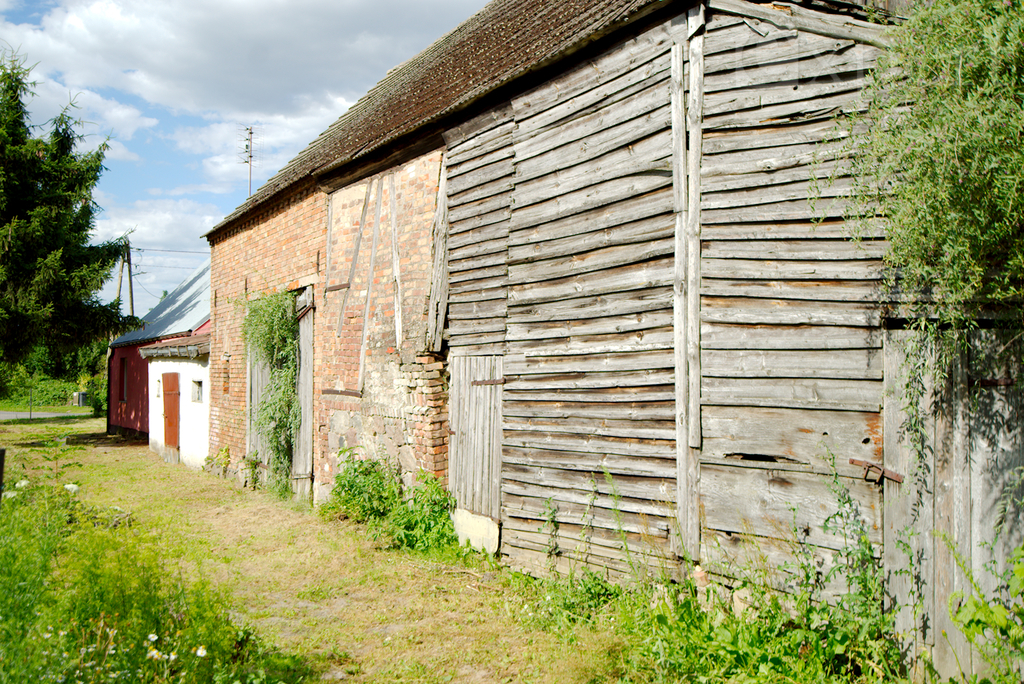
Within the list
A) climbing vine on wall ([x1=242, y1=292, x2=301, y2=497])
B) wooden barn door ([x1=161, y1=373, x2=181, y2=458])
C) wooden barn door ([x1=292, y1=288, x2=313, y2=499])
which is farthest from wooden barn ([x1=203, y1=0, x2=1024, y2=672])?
wooden barn door ([x1=161, y1=373, x2=181, y2=458])

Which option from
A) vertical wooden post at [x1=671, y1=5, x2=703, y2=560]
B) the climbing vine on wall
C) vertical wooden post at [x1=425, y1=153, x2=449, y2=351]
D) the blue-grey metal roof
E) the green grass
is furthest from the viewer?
the blue-grey metal roof

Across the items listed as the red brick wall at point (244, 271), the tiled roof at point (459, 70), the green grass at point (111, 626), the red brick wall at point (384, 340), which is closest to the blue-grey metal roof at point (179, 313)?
the red brick wall at point (244, 271)

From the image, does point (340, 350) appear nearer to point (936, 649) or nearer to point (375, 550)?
point (375, 550)

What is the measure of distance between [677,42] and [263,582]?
20.5 ft

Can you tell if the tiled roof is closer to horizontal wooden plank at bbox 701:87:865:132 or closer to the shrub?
horizontal wooden plank at bbox 701:87:865:132

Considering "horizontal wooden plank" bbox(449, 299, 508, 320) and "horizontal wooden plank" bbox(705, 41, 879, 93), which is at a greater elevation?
"horizontal wooden plank" bbox(705, 41, 879, 93)

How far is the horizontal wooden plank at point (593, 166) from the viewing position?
4945 mm

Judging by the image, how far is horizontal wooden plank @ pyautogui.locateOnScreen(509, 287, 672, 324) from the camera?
16.1 feet

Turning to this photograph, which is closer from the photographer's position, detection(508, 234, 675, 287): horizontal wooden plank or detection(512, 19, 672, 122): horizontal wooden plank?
detection(508, 234, 675, 287): horizontal wooden plank

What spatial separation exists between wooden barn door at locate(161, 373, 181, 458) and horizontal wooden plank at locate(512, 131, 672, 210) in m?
12.0

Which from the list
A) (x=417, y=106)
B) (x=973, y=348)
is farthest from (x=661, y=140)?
(x=417, y=106)

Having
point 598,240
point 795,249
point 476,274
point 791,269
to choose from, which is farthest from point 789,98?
point 476,274

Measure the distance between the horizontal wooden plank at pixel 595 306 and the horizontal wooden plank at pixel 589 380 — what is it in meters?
0.51

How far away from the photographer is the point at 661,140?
4.93 meters
